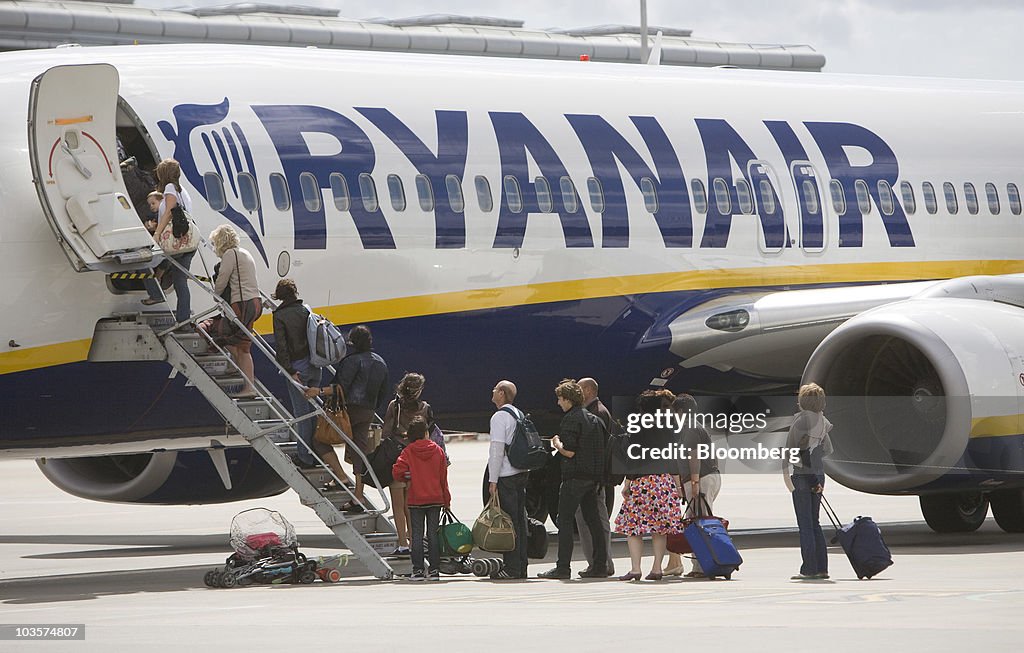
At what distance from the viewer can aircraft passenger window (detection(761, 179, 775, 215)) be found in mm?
16891

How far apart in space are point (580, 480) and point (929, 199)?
22.0 ft

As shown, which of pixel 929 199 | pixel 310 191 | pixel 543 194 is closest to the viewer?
pixel 310 191

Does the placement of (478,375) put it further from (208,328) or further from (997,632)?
(997,632)

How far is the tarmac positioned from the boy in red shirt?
245 millimetres

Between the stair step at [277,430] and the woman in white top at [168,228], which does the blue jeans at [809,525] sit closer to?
the stair step at [277,430]

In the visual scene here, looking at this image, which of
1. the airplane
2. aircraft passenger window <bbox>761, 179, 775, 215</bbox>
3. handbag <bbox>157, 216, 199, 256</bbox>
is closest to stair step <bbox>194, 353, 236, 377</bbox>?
the airplane

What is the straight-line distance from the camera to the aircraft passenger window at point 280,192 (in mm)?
13914

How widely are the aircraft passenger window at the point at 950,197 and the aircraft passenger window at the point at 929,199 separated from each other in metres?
0.15

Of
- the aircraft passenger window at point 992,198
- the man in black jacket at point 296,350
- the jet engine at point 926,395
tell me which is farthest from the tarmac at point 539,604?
the aircraft passenger window at point 992,198

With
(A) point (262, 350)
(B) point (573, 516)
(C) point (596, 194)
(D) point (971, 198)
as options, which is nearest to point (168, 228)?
(A) point (262, 350)

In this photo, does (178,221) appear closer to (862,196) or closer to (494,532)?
(494,532)

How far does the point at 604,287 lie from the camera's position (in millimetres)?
15680

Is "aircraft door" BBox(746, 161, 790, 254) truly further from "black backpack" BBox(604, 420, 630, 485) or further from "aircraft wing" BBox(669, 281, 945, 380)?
"black backpack" BBox(604, 420, 630, 485)

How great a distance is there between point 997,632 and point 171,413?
6687 millimetres
